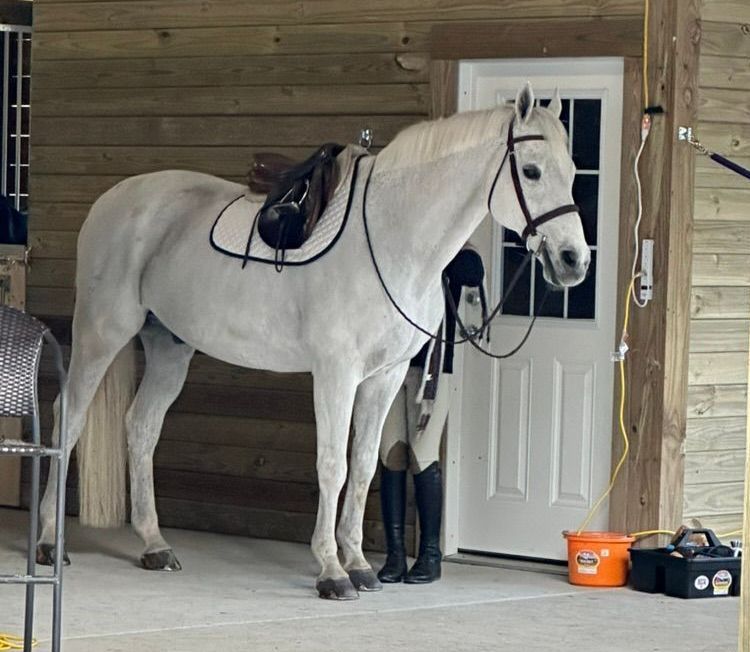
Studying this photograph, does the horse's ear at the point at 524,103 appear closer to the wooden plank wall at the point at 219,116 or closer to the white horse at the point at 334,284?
the white horse at the point at 334,284

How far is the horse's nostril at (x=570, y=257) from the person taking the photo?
5.59m

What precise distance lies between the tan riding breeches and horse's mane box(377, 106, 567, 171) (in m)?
0.86

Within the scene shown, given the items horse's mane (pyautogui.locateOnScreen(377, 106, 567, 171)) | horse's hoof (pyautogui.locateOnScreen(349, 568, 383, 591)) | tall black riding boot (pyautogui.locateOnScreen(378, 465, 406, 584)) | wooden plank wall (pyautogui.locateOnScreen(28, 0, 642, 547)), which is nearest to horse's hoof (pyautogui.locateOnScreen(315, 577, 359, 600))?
horse's hoof (pyautogui.locateOnScreen(349, 568, 383, 591))

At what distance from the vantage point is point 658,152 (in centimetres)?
622

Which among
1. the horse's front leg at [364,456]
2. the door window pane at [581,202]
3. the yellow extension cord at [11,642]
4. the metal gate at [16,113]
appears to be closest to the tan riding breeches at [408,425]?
the horse's front leg at [364,456]

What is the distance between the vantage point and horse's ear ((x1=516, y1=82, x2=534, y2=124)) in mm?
5652

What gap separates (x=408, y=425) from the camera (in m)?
6.32

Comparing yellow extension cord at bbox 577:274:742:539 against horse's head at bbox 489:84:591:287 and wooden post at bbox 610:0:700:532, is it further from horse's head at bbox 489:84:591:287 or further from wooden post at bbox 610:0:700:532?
horse's head at bbox 489:84:591:287

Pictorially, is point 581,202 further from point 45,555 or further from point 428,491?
point 45,555

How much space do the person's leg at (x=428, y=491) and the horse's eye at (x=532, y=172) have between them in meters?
0.98

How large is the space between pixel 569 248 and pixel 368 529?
185 centimetres

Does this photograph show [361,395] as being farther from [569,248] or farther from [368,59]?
[368,59]

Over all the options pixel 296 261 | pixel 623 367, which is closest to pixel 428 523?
pixel 623 367

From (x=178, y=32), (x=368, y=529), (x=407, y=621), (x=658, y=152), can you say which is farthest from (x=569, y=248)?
(x=178, y=32)
